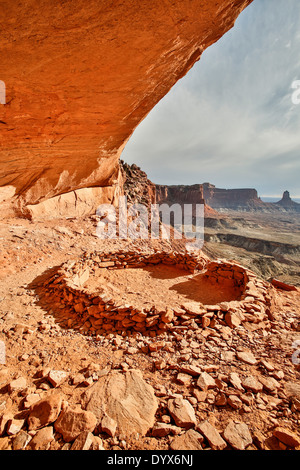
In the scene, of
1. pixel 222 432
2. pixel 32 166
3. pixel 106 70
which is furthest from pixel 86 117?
pixel 222 432

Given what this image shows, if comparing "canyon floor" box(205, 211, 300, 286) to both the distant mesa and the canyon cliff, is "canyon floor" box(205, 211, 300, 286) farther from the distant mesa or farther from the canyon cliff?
the distant mesa

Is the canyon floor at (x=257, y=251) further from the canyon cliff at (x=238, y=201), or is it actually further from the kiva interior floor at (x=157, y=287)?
the canyon cliff at (x=238, y=201)

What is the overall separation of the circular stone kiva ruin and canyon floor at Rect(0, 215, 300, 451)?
24cm

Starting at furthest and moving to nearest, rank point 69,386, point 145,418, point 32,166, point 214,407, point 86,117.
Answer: point 32,166 < point 86,117 < point 69,386 < point 214,407 < point 145,418

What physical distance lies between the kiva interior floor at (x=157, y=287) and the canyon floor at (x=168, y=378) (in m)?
1.32

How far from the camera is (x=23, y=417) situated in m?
1.86

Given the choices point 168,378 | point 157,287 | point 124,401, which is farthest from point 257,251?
point 124,401

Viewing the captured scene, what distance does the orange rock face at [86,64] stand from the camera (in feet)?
7.00

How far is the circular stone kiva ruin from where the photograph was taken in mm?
3553

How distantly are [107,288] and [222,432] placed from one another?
417 cm

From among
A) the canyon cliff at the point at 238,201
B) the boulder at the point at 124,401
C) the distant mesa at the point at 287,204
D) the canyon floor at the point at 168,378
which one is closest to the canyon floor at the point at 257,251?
the canyon floor at the point at 168,378

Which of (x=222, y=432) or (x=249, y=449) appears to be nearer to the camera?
(x=249, y=449)

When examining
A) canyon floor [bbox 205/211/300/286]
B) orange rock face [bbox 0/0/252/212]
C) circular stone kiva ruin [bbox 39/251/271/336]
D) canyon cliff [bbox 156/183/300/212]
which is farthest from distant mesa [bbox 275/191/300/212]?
orange rock face [bbox 0/0/252/212]
